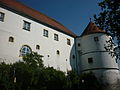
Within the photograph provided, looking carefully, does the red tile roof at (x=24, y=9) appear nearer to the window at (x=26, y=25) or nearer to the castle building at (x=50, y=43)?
the castle building at (x=50, y=43)

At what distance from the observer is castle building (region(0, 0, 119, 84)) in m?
17.9

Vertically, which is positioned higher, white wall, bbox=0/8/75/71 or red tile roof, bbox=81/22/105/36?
red tile roof, bbox=81/22/105/36

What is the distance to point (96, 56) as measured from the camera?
2508 cm

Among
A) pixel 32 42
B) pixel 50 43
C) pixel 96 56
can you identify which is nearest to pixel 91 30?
pixel 96 56

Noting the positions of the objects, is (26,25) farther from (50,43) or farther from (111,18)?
(111,18)

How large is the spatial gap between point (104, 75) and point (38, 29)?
40.9ft

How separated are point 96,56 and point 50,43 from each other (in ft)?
26.5

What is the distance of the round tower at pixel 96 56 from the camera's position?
24141mm

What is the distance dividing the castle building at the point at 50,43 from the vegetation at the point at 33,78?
7.56 feet

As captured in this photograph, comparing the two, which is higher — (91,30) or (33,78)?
(91,30)

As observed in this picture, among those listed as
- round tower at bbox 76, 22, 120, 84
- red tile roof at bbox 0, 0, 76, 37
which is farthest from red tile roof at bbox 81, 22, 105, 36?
red tile roof at bbox 0, 0, 76, 37

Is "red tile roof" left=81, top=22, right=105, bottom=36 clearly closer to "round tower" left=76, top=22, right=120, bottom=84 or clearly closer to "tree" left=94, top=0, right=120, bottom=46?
"round tower" left=76, top=22, right=120, bottom=84

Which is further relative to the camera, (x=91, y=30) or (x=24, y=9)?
(x=91, y=30)

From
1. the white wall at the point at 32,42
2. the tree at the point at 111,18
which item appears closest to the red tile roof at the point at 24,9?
the white wall at the point at 32,42
